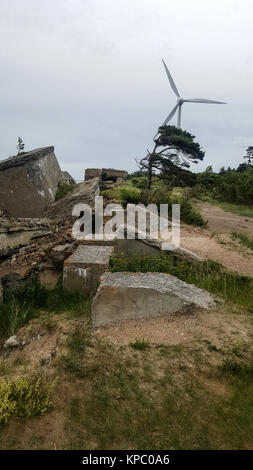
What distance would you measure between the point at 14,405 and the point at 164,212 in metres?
9.92

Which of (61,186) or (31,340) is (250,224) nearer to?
(61,186)

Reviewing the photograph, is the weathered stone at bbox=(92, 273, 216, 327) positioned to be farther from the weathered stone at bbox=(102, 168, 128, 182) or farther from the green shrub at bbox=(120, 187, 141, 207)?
the weathered stone at bbox=(102, 168, 128, 182)

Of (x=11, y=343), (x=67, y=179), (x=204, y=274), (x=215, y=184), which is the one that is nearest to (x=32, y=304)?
(x=11, y=343)

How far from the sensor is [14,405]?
A: 250 cm

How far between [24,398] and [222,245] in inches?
301

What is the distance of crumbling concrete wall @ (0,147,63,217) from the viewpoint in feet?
20.9

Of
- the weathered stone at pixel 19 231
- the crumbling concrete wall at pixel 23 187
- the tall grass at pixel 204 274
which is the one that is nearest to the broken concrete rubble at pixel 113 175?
the crumbling concrete wall at pixel 23 187

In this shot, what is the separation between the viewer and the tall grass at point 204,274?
5.32 m

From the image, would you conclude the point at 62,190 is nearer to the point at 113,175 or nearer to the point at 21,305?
the point at 21,305

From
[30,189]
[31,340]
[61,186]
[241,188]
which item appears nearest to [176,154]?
[241,188]

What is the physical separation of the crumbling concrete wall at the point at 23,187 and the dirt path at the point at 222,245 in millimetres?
4328

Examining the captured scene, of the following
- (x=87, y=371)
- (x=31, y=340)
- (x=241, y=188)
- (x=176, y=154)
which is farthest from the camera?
(x=241, y=188)

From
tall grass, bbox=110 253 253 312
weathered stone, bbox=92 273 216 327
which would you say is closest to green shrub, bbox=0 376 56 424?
weathered stone, bbox=92 273 216 327

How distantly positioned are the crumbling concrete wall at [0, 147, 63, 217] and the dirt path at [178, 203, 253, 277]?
4.33 metres
